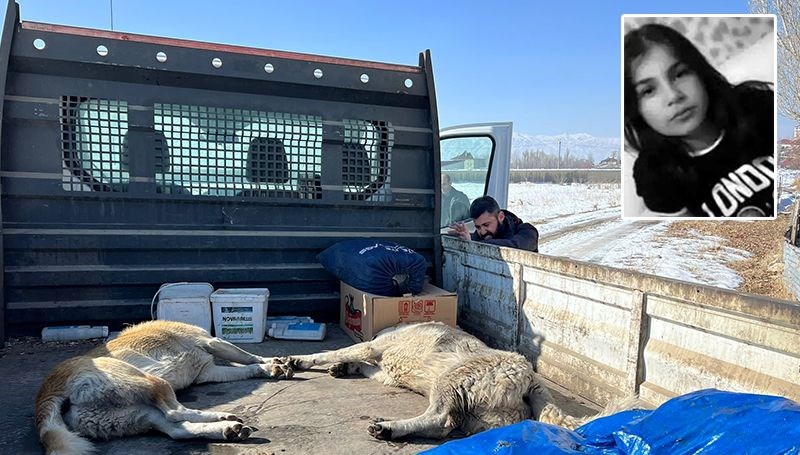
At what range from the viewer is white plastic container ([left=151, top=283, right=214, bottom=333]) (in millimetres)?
4629

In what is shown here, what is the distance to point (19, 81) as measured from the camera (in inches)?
176

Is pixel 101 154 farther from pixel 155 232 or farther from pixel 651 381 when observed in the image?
pixel 651 381

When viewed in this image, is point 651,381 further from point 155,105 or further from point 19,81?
point 19,81

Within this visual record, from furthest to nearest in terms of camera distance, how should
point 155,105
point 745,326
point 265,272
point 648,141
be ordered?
point 648,141
point 265,272
point 155,105
point 745,326

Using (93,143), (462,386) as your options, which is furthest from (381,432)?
(93,143)

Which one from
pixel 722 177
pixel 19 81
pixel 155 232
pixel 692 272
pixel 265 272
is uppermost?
pixel 19 81

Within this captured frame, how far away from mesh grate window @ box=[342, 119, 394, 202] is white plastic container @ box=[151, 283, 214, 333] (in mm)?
1716

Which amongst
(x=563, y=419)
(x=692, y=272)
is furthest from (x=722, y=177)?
(x=563, y=419)

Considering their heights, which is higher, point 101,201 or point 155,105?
point 155,105

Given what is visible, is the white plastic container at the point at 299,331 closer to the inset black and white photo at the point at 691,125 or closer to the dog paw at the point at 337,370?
the dog paw at the point at 337,370

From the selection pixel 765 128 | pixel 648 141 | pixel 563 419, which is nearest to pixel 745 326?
pixel 563 419

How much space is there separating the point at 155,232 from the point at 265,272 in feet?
3.46

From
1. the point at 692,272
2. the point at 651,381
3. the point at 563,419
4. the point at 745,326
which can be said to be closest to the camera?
the point at 745,326

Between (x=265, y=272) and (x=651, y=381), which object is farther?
(x=265, y=272)
